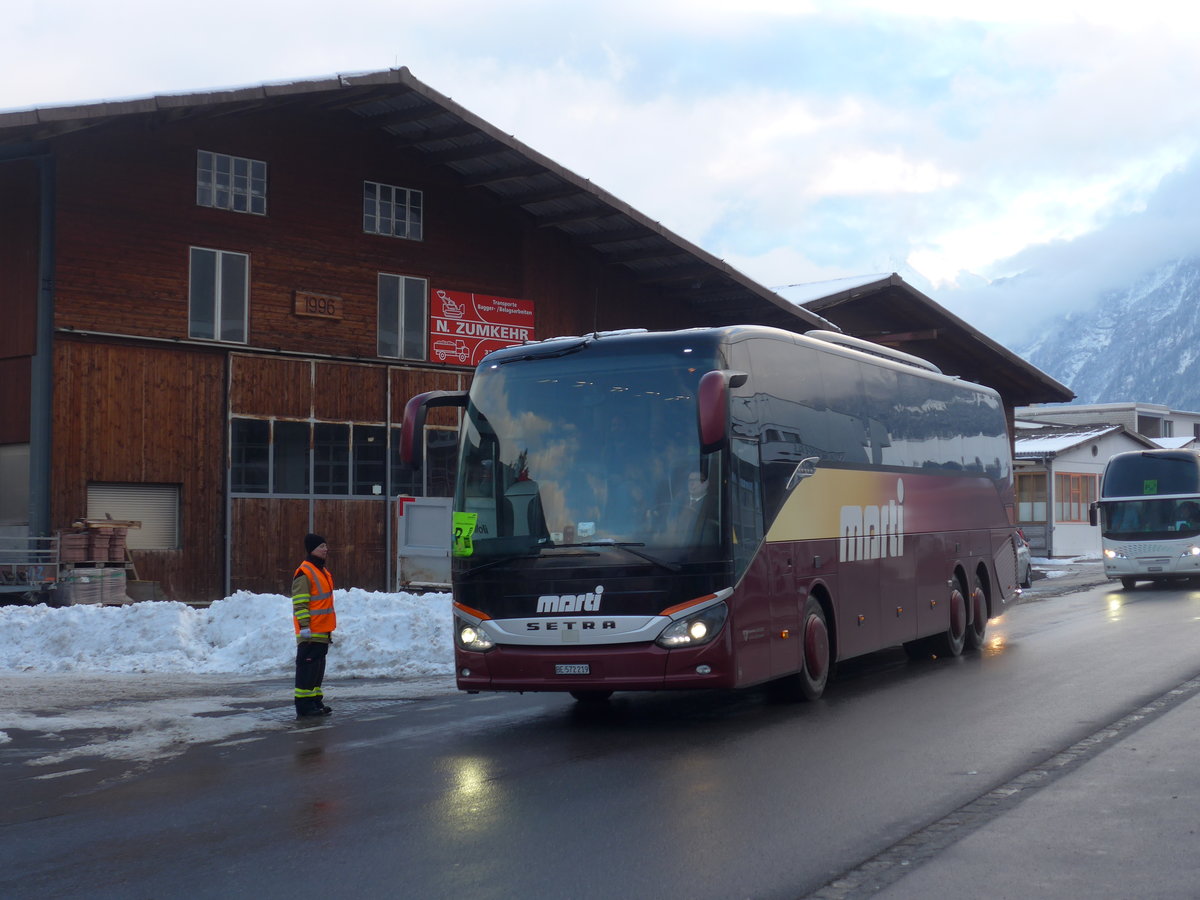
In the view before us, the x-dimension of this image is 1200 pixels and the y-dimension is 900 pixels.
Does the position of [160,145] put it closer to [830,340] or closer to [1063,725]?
[830,340]

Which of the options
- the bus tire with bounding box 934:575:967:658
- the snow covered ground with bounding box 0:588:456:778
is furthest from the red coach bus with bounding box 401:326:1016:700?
the bus tire with bounding box 934:575:967:658

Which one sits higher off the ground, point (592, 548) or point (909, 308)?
point (909, 308)

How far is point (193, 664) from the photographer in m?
17.4

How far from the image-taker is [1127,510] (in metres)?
33.1

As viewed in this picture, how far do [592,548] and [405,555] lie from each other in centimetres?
1533

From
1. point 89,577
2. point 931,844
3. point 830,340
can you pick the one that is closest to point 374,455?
point 89,577

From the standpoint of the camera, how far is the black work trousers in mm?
12750

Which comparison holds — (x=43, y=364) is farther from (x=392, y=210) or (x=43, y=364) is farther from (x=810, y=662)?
(x=810, y=662)

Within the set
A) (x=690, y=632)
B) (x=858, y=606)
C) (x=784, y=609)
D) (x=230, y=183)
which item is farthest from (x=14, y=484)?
(x=690, y=632)

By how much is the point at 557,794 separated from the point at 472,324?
21.7 metres

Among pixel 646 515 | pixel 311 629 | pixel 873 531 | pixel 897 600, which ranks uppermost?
pixel 646 515

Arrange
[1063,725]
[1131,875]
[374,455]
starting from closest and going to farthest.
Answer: [1131,875] → [1063,725] → [374,455]

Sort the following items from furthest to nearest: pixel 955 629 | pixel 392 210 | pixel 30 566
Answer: pixel 392 210 → pixel 30 566 → pixel 955 629

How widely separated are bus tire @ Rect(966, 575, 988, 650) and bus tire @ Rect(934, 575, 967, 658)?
0.26 meters
